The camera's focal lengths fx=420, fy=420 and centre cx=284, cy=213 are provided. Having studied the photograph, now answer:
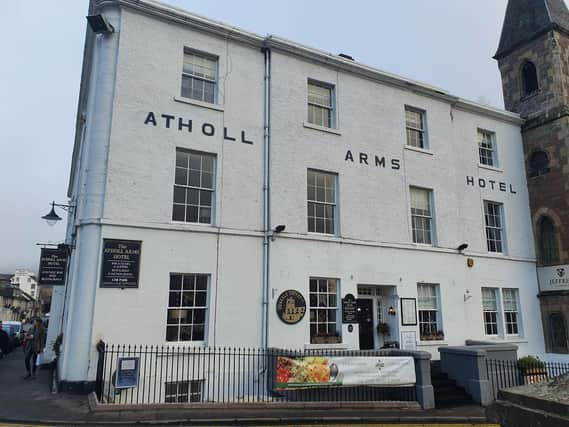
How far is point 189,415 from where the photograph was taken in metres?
8.66

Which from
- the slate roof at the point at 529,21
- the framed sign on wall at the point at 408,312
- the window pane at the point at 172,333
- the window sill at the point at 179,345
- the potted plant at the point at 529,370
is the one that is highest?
the slate roof at the point at 529,21

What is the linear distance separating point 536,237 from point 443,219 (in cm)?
581

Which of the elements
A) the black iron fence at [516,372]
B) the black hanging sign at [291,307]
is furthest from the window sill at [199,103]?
the black iron fence at [516,372]

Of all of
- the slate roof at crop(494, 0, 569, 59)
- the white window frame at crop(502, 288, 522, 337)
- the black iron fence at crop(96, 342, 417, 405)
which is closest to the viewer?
the black iron fence at crop(96, 342, 417, 405)

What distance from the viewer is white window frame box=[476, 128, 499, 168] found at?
19.5m

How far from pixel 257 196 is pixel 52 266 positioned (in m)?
6.57

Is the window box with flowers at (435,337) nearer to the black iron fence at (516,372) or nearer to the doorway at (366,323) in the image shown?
the doorway at (366,323)

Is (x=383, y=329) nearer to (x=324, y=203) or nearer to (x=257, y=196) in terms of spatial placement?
(x=324, y=203)

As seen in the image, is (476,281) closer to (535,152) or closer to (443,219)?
(443,219)

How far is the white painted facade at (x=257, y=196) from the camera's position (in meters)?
11.6

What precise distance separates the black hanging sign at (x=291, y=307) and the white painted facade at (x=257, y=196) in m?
0.25

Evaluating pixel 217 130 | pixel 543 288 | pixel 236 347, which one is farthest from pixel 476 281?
pixel 217 130

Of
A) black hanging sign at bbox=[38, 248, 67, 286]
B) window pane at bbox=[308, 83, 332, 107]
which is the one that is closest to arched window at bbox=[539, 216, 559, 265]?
window pane at bbox=[308, 83, 332, 107]

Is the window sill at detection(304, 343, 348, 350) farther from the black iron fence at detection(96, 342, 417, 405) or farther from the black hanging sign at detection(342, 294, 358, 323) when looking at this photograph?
the black iron fence at detection(96, 342, 417, 405)
